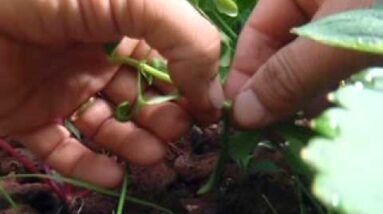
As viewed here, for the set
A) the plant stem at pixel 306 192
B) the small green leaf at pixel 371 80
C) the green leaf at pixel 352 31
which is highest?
the small green leaf at pixel 371 80

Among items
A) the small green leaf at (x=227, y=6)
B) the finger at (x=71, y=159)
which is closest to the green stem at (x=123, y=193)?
the finger at (x=71, y=159)

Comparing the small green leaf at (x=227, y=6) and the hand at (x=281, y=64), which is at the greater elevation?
the small green leaf at (x=227, y=6)

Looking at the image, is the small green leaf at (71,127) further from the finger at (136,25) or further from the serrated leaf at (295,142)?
the serrated leaf at (295,142)

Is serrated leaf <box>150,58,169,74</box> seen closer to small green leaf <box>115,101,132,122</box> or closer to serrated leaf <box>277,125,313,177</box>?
small green leaf <box>115,101,132,122</box>

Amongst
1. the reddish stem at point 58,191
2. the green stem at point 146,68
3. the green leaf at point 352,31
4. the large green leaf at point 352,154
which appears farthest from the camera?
the reddish stem at point 58,191

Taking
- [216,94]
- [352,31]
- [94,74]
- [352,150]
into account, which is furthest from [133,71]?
[352,150]

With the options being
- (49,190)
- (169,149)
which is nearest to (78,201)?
(49,190)

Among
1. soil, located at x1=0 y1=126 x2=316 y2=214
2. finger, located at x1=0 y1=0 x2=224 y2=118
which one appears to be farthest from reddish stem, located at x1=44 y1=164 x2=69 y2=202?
finger, located at x1=0 y1=0 x2=224 y2=118

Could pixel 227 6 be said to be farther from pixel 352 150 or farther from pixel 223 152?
pixel 352 150
